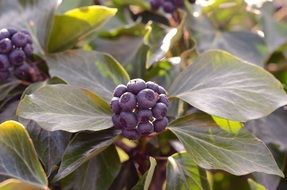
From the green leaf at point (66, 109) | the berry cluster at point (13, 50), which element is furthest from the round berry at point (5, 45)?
Result: the green leaf at point (66, 109)

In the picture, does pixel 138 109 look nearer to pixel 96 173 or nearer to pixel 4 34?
pixel 96 173

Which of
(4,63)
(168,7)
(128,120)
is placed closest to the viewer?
(128,120)

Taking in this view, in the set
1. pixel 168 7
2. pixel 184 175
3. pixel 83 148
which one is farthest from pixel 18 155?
pixel 168 7

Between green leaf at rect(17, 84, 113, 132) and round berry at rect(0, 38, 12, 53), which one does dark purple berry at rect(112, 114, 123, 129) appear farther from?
round berry at rect(0, 38, 12, 53)

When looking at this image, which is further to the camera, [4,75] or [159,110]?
[4,75]

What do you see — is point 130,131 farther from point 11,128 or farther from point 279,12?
point 279,12

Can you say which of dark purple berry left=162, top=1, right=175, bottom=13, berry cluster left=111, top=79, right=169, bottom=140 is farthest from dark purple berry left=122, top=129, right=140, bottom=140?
dark purple berry left=162, top=1, right=175, bottom=13
